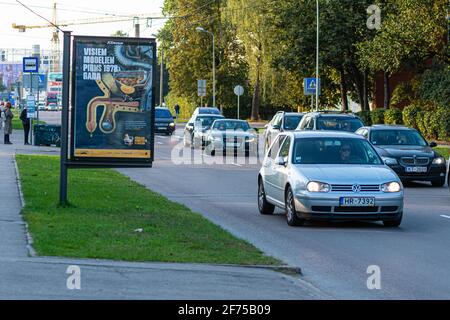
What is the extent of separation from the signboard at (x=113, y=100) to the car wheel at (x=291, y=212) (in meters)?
2.38

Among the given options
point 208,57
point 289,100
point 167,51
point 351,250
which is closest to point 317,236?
point 351,250

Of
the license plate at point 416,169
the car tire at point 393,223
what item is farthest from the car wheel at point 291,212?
the license plate at point 416,169

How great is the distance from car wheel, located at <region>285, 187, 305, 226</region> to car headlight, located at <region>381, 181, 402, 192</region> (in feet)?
4.39

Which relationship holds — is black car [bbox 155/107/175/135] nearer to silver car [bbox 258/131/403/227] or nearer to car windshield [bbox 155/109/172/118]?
car windshield [bbox 155/109/172/118]

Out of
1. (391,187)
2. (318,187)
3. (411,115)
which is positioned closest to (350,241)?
(318,187)

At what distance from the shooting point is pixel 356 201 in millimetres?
15875

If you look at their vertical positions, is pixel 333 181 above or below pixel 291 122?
below

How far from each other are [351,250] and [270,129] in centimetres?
2569

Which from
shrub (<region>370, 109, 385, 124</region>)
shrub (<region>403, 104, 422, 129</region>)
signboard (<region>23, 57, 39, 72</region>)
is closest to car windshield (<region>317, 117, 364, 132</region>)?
signboard (<region>23, 57, 39, 72</region>)

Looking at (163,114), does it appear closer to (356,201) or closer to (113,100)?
(113,100)

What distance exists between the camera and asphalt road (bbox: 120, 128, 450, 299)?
10805 mm

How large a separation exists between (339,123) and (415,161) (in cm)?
709
